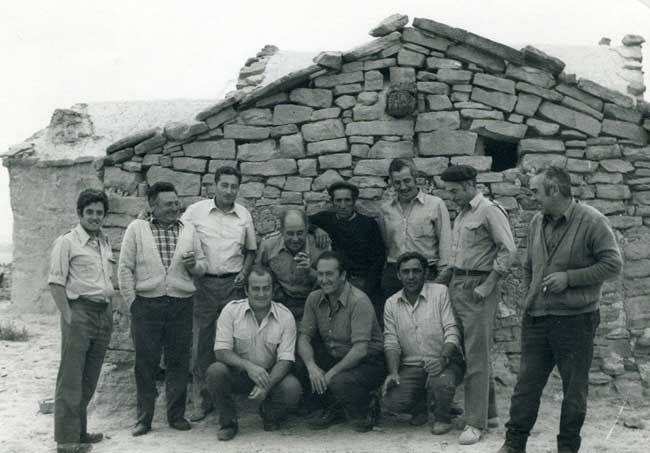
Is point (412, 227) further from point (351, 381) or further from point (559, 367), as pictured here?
point (559, 367)

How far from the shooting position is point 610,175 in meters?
6.48

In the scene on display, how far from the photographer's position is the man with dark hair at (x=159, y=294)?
17.9ft

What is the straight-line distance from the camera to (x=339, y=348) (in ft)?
18.3

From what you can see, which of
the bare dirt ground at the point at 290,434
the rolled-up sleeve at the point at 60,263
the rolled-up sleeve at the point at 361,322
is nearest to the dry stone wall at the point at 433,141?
the bare dirt ground at the point at 290,434

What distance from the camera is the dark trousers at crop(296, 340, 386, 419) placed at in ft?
17.6

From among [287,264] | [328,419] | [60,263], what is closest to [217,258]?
[287,264]

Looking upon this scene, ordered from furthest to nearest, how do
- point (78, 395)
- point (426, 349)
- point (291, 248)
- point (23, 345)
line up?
point (23, 345) → point (291, 248) → point (426, 349) → point (78, 395)

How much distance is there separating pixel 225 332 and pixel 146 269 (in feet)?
2.56

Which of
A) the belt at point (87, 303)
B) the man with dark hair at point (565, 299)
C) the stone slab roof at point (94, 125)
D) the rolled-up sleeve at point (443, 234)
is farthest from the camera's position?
the stone slab roof at point (94, 125)

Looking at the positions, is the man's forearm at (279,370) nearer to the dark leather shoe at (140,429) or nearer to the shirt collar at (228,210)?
the dark leather shoe at (140,429)

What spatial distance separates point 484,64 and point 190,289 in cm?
335

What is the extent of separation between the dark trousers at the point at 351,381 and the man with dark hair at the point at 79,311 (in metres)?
1.56

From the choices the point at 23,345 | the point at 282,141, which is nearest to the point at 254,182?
the point at 282,141

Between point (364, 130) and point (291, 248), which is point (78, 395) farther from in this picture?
point (364, 130)
